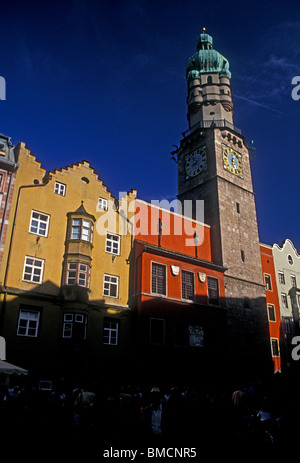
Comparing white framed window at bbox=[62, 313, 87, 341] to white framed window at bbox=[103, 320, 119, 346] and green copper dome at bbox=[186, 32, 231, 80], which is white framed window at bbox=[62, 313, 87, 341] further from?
green copper dome at bbox=[186, 32, 231, 80]

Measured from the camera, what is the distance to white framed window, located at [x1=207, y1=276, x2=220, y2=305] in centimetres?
3294

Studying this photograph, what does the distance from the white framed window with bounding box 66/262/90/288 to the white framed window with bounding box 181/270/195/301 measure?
846 cm

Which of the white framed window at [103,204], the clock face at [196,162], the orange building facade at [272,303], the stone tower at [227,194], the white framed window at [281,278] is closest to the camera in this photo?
the white framed window at [103,204]

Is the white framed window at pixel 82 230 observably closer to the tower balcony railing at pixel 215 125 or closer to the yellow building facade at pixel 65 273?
the yellow building facade at pixel 65 273

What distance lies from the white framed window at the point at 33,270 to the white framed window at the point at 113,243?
554 centimetres

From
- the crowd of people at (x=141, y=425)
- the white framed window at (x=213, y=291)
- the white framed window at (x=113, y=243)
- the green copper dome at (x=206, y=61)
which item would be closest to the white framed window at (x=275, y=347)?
the white framed window at (x=213, y=291)

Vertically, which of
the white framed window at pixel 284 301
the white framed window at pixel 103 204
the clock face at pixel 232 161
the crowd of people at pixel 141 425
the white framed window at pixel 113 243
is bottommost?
the crowd of people at pixel 141 425

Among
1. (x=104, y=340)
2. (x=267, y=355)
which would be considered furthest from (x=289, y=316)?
(x=104, y=340)

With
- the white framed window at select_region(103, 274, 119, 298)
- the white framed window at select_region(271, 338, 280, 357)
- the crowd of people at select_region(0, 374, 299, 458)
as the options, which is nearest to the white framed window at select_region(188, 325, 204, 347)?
the white framed window at select_region(103, 274, 119, 298)

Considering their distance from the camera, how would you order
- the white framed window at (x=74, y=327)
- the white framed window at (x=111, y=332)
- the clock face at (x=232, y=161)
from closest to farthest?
the white framed window at (x=74, y=327) → the white framed window at (x=111, y=332) → the clock face at (x=232, y=161)

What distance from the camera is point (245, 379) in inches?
1271

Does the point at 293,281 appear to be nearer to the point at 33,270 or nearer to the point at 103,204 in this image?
the point at 103,204

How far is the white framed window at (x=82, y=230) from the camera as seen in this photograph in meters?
27.4

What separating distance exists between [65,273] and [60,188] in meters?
6.66
